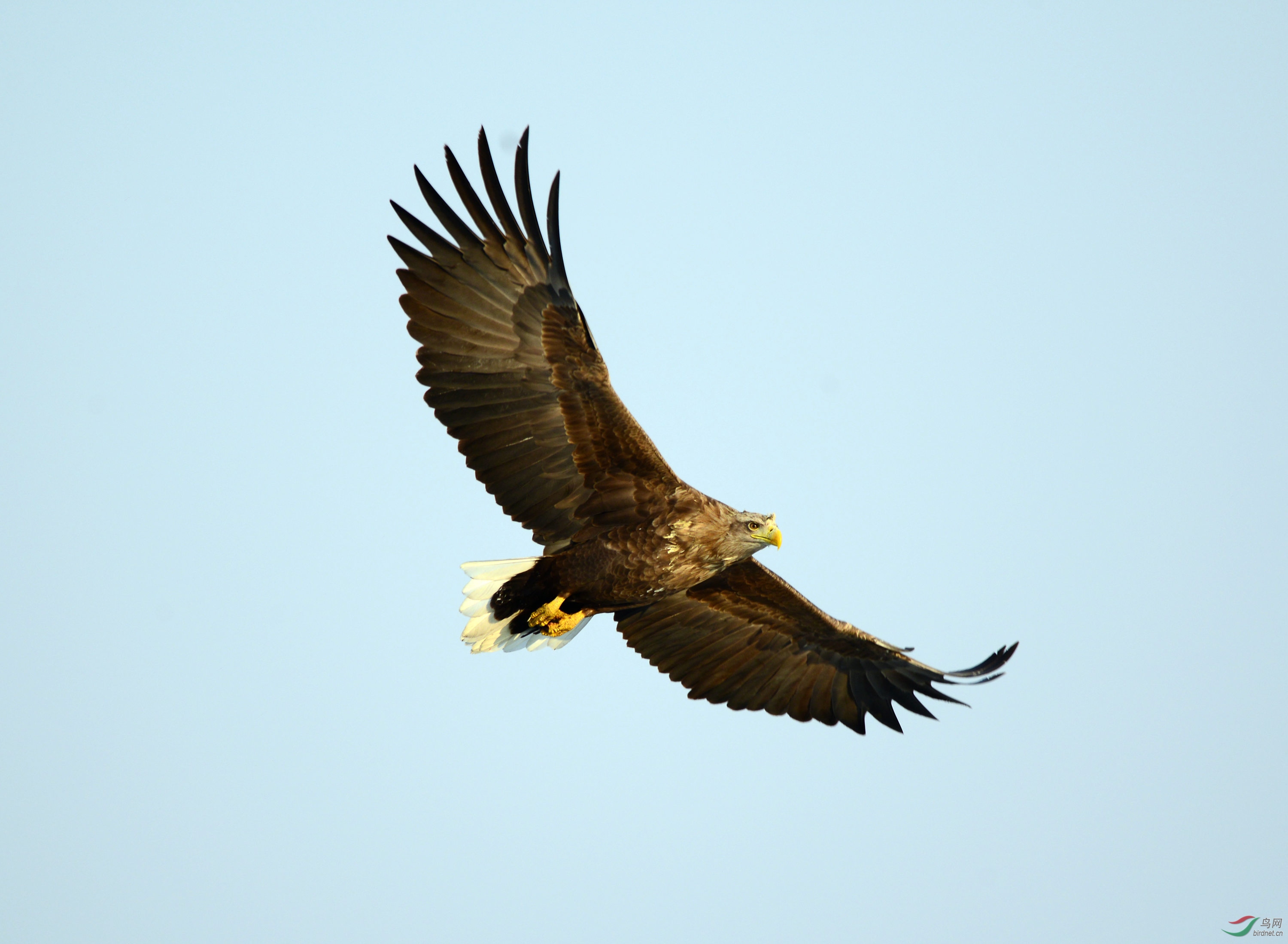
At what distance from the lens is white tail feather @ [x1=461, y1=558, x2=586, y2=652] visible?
31.5 feet

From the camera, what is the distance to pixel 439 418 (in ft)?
29.8

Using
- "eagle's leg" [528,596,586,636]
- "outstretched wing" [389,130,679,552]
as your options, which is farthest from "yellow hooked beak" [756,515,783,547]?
"eagle's leg" [528,596,586,636]

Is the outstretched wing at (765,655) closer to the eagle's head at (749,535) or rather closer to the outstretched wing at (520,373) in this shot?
the eagle's head at (749,535)

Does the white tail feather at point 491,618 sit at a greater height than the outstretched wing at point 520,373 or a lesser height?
lesser

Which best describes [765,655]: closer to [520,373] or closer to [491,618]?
[491,618]

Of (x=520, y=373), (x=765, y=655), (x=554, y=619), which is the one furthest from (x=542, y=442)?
(x=765, y=655)

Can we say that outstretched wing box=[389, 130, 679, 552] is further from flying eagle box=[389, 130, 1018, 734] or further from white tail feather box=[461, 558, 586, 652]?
white tail feather box=[461, 558, 586, 652]

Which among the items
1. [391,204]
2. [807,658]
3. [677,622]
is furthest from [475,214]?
[807,658]

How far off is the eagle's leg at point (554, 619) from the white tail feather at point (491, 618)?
13cm

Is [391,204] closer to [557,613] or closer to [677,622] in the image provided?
[557,613]

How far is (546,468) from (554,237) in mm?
1768

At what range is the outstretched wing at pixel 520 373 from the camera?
877cm

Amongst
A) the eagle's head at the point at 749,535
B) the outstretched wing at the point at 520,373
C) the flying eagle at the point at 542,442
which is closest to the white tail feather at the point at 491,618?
the flying eagle at the point at 542,442

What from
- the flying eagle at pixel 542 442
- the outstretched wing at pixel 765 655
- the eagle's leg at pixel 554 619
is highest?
the flying eagle at pixel 542 442
